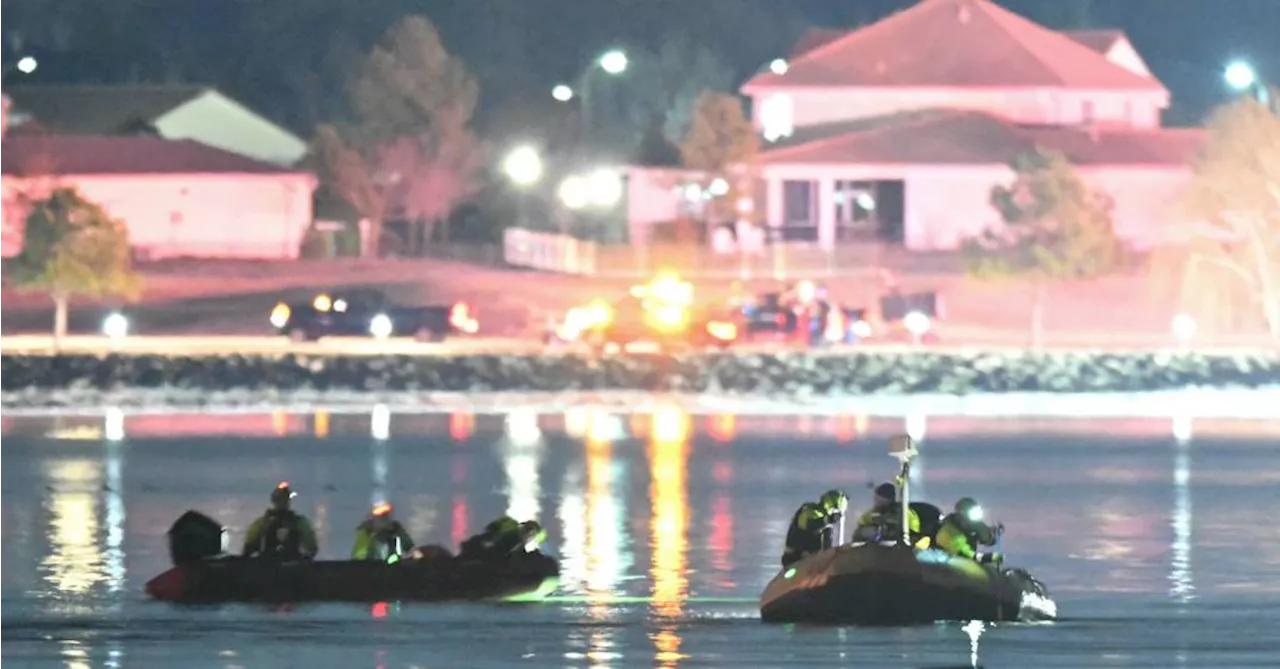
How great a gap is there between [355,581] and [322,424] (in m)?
23.1

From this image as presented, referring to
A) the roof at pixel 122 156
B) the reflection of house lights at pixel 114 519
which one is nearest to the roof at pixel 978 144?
the roof at pixel 122 156

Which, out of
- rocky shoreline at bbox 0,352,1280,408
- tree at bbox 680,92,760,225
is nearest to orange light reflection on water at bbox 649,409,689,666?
rocky shoreline at bbox 0,352,1280,408

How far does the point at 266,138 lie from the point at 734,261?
90.6ft

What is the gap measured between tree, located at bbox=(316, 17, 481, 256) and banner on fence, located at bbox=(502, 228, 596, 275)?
24.6ft

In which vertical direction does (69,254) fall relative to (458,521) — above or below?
above

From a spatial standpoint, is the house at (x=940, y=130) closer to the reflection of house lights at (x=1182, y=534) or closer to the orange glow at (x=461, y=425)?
the orange glow at (x=461, y=425)

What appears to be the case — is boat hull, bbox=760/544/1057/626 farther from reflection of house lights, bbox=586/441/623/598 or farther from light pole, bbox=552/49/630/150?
light pole, bbox=552/49/630/150

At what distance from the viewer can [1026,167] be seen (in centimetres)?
6762

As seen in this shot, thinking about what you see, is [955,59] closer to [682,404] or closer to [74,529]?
[682,404]

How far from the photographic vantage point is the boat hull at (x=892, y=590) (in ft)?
77.6

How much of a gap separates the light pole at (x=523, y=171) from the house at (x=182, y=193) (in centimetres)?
604

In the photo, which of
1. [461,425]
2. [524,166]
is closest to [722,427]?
[461,425]

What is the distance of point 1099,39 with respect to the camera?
90000mm

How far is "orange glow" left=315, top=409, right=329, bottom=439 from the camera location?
46.0 meters
